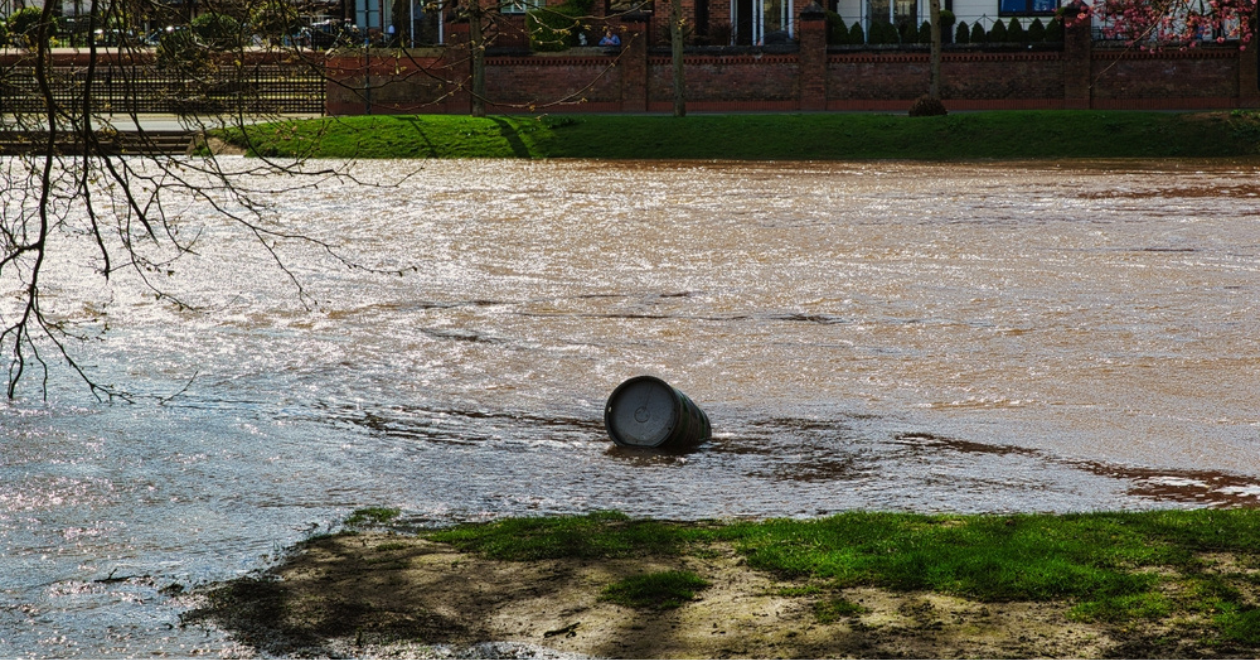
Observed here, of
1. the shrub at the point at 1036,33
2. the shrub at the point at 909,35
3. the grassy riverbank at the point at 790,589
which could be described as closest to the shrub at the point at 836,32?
the shrub at the point at 909,35

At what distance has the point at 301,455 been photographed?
8.45 metres

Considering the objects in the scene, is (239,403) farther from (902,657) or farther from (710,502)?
(902,657)

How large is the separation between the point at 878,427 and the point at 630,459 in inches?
73.9

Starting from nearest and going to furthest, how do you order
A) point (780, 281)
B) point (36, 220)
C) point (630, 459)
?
point (630, 459) → point (780, 281) → point (36, 220)

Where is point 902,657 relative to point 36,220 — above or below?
below

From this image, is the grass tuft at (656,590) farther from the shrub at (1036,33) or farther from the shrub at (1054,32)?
the shrub at (1036,33)

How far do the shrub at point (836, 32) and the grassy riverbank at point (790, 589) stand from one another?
120 feet

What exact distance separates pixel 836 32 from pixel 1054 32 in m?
6.55

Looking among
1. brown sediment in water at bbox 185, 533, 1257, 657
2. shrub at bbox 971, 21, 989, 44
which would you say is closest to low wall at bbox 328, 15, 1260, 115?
shrub at bbox 971, 21, 989, 44

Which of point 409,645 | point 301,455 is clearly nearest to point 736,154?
point 301,455

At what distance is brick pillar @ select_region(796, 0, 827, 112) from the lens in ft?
135

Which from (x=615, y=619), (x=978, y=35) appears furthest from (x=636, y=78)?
(x=615, y=619)

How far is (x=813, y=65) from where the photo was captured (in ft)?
135

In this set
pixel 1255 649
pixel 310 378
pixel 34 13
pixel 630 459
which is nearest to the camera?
pixel 1255 649
